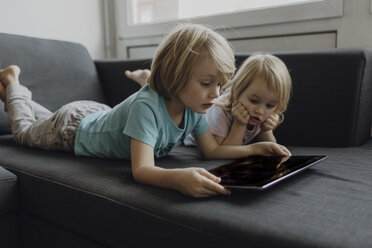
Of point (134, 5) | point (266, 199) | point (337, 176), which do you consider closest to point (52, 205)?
point (266, 199)

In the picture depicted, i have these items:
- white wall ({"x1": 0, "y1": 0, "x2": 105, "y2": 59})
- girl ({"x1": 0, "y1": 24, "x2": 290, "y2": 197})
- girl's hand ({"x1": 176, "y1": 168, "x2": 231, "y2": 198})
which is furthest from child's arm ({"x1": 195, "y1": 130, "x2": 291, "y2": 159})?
white wall ({"x1": 0, "y1": 0, "x2": 105, "y2": 59})

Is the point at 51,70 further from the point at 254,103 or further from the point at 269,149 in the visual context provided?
the point at 269,149

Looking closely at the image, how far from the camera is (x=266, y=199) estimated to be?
76cm

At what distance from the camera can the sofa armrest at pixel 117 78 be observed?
5.84 feet

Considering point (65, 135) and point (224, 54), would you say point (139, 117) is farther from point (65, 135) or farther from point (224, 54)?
point (65, 135)

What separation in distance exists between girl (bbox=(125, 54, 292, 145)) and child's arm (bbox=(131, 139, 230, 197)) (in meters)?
0.41

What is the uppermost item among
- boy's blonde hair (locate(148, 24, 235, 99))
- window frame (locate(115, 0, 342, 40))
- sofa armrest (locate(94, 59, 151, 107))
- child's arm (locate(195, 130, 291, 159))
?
window frame (locate(115, 0, 342, 40))

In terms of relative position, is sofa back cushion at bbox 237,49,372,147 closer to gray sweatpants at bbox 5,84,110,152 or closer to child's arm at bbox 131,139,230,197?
child's arm at bbox 131,139,230,197

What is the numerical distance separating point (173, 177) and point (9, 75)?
3.43 feet

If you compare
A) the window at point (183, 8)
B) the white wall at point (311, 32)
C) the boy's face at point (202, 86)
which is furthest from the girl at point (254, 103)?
the window at point (183, 8)

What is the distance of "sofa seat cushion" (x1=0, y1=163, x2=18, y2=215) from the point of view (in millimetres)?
1025

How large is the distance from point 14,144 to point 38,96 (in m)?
0.31

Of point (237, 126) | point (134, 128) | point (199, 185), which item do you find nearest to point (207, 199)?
point (199, 185)

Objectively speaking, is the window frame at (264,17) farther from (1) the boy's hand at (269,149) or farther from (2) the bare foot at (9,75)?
(2) the bare foot at (9,75)
